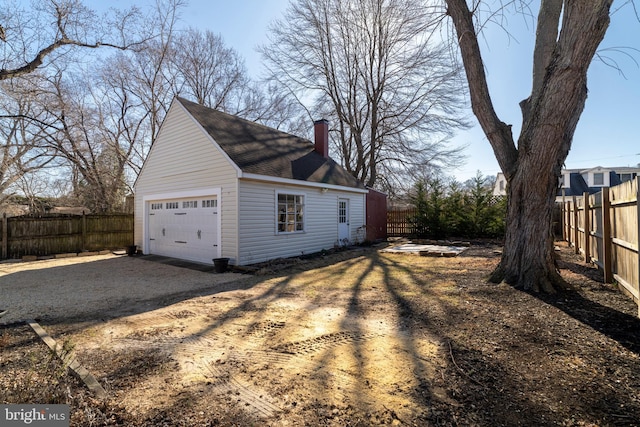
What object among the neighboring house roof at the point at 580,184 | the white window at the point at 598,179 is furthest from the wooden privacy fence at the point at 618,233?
the white window at the point at 598,179

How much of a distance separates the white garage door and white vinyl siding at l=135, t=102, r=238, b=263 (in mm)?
449

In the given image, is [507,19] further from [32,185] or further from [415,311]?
[32,185]

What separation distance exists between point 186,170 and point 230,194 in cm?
262

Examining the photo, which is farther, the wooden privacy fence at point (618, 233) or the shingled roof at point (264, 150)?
the shingled roof at point (264, 150)

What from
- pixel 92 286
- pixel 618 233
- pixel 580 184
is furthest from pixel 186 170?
pixel 580 184

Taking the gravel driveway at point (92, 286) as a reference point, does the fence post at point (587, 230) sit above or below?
above

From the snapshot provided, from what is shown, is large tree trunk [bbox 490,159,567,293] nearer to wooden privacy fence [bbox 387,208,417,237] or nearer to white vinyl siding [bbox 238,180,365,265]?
white vinyl siding [bbox 238,180,365,265]

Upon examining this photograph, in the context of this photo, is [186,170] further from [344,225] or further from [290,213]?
[344,225]

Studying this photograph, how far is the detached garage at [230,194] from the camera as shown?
8938 mm

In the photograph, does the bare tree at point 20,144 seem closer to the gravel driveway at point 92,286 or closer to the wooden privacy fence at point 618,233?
the gravel driveway at point 92,286

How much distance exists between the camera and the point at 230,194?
8.80m

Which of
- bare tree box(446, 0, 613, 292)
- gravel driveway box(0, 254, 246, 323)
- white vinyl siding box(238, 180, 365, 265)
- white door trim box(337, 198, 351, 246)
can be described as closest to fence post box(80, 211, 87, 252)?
gravel driveway box(0, 254, 246, 323)

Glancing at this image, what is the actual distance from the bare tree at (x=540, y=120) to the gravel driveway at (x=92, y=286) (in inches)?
231

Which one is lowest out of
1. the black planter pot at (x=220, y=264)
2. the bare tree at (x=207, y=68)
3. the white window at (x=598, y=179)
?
the black planter pot at (x=220, y=264)
